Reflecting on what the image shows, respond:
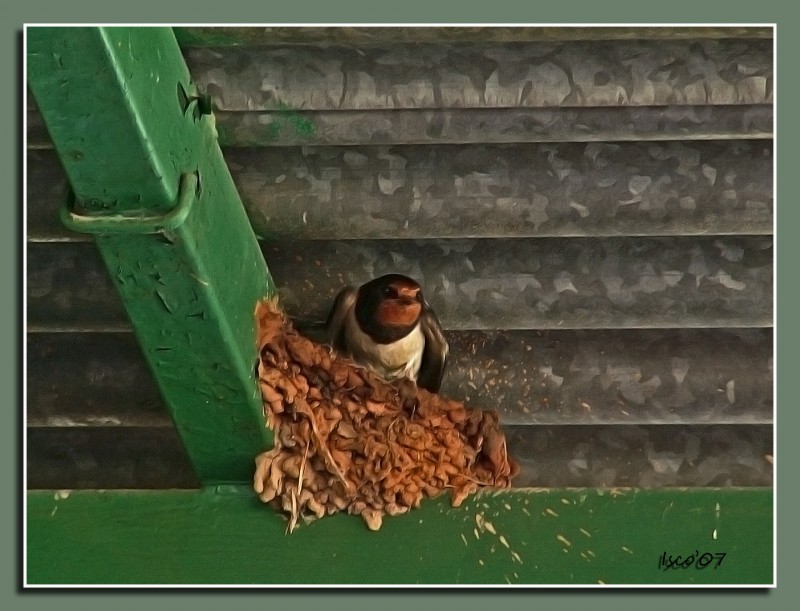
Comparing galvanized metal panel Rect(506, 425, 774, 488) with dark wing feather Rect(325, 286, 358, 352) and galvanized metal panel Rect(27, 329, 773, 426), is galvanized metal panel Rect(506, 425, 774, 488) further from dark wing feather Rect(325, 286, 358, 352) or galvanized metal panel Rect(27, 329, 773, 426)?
dark wing feather Rect(325, 286, 358, 352)

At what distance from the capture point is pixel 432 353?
6.92ft

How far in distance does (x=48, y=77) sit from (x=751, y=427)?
1546 millimetres

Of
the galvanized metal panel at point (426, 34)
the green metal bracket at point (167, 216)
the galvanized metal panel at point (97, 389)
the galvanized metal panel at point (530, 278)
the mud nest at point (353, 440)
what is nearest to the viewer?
the green metal bracket at point (167, 216)

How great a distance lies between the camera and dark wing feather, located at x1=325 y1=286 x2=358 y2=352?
2.03 m

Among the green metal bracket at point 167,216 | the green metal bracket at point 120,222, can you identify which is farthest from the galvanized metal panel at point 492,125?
the green metal bracket at point 120,222

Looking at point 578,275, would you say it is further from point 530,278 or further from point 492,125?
point 492,125

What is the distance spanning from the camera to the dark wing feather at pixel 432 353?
205 cm

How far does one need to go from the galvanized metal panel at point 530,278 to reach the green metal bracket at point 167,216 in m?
0.22

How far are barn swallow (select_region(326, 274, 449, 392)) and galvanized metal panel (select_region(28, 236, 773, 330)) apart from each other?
0.15 feet

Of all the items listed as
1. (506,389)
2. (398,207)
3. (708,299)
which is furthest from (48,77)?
(708,299)

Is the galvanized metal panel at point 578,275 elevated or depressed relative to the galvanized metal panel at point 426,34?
depressed

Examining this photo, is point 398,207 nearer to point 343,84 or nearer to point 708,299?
point 343,84

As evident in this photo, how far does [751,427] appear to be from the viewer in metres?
2.21

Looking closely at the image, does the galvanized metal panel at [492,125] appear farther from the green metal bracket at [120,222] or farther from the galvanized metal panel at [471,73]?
the green metal bracket at [120,222]
